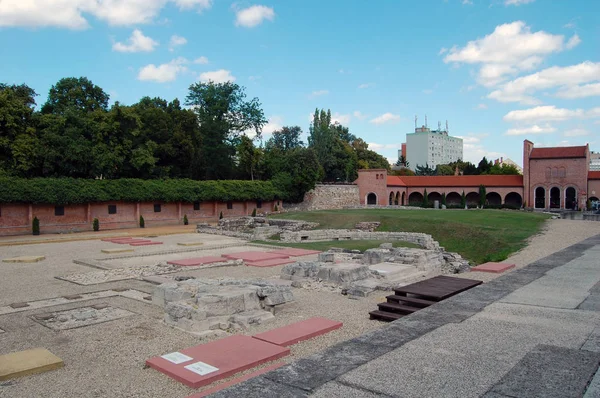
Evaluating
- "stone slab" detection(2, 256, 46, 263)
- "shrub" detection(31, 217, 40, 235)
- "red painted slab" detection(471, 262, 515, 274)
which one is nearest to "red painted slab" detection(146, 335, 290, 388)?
"red painted slab" detection(471, 262, 515, 274)

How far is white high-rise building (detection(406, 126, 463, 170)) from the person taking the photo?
12238 cm

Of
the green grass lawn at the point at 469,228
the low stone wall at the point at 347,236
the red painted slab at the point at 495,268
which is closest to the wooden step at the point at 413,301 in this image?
the red painted slab at the point at 495,268

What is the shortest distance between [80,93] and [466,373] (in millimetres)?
43333

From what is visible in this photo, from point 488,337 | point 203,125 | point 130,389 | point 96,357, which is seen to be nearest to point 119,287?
point 96,357

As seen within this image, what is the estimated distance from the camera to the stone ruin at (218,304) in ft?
26.6

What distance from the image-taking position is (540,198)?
4803cm

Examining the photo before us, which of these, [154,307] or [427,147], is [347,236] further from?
[427,147]

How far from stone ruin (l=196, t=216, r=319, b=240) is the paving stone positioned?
21672mm

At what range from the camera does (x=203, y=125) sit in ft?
166

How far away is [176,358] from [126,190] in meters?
29.4

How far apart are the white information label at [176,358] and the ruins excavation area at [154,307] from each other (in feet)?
1.05

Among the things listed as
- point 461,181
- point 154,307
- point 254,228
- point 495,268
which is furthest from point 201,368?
point 461,181

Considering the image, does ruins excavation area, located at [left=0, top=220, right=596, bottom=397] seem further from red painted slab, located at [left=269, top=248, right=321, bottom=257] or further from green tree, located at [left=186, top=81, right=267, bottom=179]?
green tree, located at [left=186, top=81, right=267, bottom=179]

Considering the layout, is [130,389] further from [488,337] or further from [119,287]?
[119,287]
